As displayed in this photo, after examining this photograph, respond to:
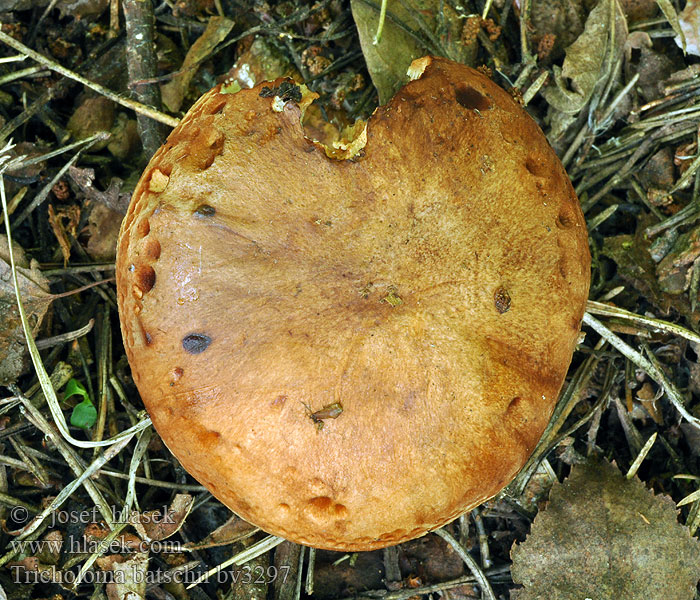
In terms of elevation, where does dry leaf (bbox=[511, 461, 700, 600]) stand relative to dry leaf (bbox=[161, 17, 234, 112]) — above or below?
below

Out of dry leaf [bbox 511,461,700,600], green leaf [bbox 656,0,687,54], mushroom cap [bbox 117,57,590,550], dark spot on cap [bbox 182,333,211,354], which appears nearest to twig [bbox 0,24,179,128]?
mushroom cap [bbox 117,57,590,550]

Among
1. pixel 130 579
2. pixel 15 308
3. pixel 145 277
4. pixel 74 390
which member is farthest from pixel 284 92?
pixel 130 579

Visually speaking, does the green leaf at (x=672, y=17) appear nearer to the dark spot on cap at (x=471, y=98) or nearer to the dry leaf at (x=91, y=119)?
the dark spot on cap at (x=471, y=98)

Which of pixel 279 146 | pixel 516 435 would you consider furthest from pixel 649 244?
pixel 279 146

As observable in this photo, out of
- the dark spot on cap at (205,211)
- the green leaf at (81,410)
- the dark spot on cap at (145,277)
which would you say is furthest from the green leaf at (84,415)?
the dark spot on cap at (205,211)

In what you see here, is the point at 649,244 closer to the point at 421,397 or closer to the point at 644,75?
the point at 644,75

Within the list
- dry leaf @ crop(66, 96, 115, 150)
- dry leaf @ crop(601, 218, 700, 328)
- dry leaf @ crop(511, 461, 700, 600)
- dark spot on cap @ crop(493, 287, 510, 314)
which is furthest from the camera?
dry leaf @ crop(66, 96, 115, 150)

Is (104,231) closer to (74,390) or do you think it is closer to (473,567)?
(74,390)

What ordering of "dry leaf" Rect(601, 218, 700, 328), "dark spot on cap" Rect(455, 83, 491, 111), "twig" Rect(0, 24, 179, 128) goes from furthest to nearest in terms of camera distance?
"dry leaf" Rect(601, 218, 700, 328) < "twig" Rect(0, 24, 179, 128) < "dark spot on cap" Rect(455, 83, 491, 111)

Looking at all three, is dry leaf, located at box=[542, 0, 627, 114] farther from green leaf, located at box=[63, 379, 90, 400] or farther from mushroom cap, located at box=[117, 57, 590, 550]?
green leaf, located at box=[63, 379, 90, 400]
